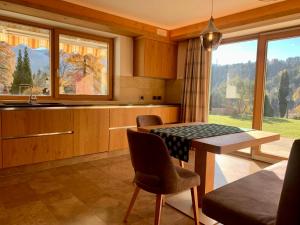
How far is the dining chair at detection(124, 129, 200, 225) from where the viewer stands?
1503 mm

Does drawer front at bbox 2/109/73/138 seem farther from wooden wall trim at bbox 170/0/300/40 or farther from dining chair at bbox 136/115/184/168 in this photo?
wooden wall trim at bbox 170/0/300/40

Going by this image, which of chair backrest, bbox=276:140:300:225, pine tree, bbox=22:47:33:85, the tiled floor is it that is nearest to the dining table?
the tiled floor

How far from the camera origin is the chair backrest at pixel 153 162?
4.92ft

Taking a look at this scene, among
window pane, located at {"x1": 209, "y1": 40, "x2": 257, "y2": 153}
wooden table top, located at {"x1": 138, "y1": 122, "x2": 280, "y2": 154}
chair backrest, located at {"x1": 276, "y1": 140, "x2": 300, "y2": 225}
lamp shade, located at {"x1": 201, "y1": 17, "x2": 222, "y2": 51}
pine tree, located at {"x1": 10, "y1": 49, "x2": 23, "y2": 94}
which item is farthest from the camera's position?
window pane, located at {"x1": 209, "y1": 40, "x2": 257, "y2": 153}

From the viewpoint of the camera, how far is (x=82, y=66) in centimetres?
406

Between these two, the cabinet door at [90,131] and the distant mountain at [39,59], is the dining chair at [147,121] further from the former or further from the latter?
the distant mountain at [39,59]

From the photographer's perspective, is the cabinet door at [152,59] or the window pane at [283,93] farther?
the cabinet door at [152,59]

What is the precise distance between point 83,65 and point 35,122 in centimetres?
156

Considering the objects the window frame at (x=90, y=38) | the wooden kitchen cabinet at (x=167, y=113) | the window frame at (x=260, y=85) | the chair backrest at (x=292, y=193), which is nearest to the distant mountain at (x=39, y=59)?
the window frame at (x=90, y=38)

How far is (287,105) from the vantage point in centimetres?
354

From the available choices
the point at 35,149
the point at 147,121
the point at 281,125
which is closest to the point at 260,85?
the point at 281,125

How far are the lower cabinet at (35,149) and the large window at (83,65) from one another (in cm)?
100

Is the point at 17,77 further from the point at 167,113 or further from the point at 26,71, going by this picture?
the point at 167,113

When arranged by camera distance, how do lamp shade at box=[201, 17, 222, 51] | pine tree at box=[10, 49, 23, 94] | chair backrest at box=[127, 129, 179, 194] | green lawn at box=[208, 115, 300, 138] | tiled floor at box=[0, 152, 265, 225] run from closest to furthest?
chair backrest at box=[127, 129, 179, 194] → tiled floor at box=[0, 152, 265, 225] → lamp shade at box=[201, 17, 222, 51] → pine tree at box=[10, 49, 23, 94] → green lawn at box=[208, 115, 300, 138]
